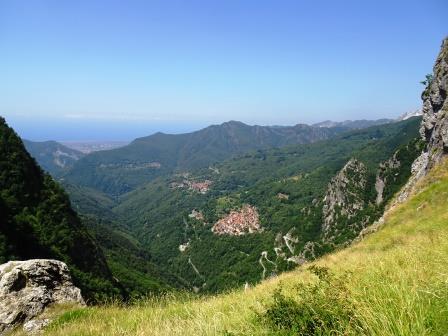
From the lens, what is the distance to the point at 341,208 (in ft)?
543

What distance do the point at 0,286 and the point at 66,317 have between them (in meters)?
2.00

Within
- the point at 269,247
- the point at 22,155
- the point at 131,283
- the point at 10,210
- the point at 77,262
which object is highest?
the point at 22,155

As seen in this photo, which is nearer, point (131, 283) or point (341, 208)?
point (131, 283)

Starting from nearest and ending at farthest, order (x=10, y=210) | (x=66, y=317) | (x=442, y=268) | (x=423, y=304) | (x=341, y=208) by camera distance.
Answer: (x=423, y=304), (x=442, y=268), (x=66, y=317), (x=10, y=210), (x=341, y=208)

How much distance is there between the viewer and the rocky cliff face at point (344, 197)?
158 meters

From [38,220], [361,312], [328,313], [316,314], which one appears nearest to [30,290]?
[316,314]

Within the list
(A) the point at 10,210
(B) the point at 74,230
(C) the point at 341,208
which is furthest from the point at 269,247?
(A) the point at 10,210

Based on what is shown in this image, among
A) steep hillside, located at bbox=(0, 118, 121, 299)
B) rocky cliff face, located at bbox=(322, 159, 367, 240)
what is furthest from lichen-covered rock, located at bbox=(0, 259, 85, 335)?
rocky cliff face, located at bbox=(322, 159, 367, 240)

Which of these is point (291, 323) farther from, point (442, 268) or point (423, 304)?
point (442, 268)

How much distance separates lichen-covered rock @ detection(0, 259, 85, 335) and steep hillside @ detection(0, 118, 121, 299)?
173 ft

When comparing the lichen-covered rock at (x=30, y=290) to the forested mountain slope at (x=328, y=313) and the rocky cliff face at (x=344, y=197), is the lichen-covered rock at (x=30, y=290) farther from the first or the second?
the rocky cliff face at (x=344, y=197)

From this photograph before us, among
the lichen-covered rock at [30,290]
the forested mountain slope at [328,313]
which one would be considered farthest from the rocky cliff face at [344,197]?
the forested mountain slope at [328,313]

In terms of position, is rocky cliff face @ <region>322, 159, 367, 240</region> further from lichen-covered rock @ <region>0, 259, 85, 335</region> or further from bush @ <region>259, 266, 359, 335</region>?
bush @ <region>259, 266, 359, 335</region>

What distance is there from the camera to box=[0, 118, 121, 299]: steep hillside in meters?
62.0
